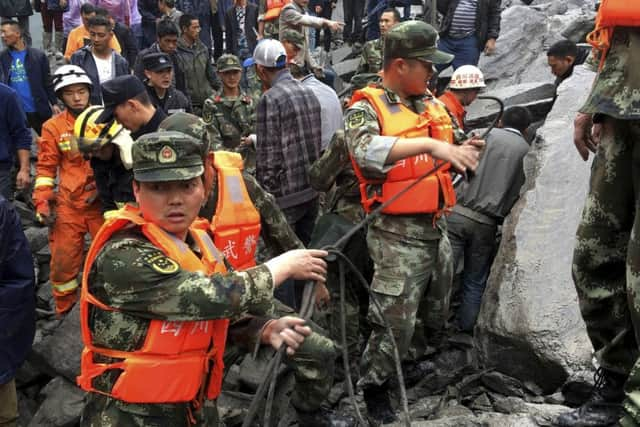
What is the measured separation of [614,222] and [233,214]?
212cm

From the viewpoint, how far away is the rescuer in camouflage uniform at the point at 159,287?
9.21 feet

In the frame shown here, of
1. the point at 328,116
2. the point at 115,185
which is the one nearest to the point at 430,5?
the point at 328,116

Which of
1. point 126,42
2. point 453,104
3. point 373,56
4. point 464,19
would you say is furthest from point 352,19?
Result: point 453,104

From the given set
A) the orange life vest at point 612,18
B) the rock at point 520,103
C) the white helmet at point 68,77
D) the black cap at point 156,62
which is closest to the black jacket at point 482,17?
the rock at point 520,103

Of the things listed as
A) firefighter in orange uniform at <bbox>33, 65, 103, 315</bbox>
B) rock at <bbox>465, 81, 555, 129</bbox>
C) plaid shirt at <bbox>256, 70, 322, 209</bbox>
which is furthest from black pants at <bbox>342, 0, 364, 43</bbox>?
firefighter in orange uniform at <bbox>33, 65, 103, 315</bbox>

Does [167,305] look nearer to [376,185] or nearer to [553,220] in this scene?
[376,185]

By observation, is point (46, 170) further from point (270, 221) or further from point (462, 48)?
point (462, 48)

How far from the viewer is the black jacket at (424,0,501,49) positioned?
33.2 ft

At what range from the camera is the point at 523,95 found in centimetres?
984

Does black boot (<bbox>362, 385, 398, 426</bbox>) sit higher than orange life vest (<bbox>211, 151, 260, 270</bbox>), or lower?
lower

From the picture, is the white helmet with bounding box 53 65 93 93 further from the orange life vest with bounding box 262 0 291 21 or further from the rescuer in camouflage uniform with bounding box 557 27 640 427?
the orange life vest with bounding box 262 0 291 21

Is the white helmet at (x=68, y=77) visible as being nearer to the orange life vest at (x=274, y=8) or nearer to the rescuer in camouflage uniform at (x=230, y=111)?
the rescuer in camouflage uniform at (x=230, y=111)

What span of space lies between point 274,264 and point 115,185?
314 cm

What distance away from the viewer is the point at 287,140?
614cm
